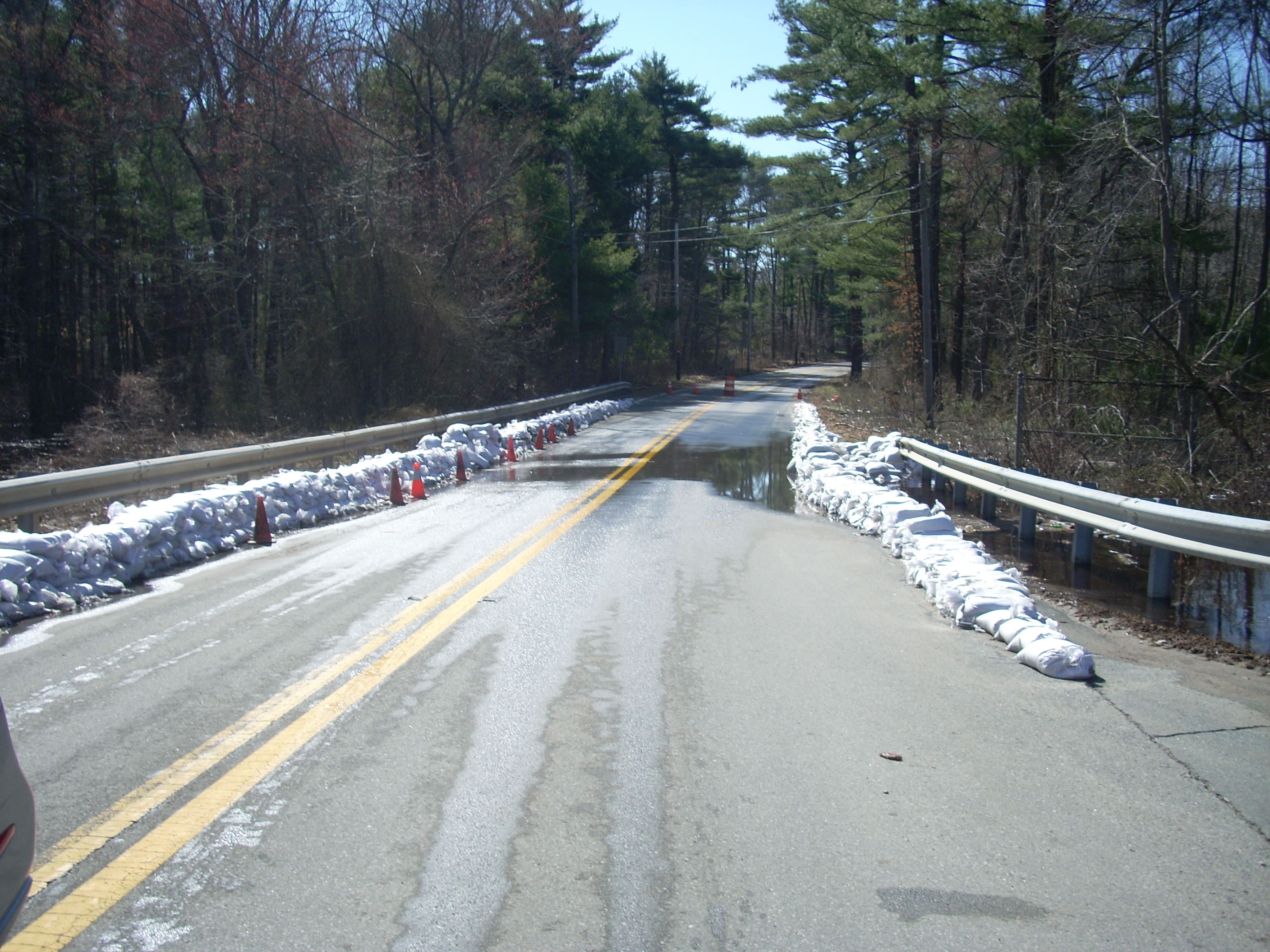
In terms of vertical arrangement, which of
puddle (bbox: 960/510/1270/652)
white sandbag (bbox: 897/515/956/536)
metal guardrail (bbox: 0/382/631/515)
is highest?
metal guardrail (bbox: 0/382/631/515)

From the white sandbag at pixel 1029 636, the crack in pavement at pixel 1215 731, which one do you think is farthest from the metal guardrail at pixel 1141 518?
the crack in pavement at pixel 1215 731

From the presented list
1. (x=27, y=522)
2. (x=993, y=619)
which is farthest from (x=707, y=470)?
(x=27, y=522)

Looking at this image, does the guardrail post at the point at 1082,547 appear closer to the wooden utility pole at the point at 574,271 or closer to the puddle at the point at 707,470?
the puddle at the point at 707,470

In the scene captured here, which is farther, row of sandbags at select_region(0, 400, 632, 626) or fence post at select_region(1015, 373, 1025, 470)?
fence post at select_region(1015, 373, 1025, 470)

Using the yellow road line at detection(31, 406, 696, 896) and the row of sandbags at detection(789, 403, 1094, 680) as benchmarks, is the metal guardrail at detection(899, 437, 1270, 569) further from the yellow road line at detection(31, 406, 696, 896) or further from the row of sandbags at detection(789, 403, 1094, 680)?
the yellow road line at detection(31, 406, 696, 896)

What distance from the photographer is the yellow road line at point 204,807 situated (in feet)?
11.0

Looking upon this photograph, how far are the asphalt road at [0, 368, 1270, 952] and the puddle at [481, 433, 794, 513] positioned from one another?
6.92 m

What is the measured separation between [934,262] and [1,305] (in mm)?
28933

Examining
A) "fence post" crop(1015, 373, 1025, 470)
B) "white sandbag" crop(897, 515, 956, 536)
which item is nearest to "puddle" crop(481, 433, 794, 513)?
"fence post" crop(1015, 373, 1025, 470)

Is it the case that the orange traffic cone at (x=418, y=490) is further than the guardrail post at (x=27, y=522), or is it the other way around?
the orange traffic cone at (x=418, y=490)

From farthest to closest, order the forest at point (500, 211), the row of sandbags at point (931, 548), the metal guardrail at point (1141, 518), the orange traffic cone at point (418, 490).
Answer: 1. the forest at point (500, 211)
2. the orange traffic cone at point (418, 490)
3. the metal guardrail at point (1141, 518)
4. the row of sandbags at point (931, 548)

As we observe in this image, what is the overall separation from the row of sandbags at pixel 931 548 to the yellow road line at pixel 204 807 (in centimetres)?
376

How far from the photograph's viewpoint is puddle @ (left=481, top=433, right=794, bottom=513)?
1548 cm

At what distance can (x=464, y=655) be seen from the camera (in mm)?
6496
